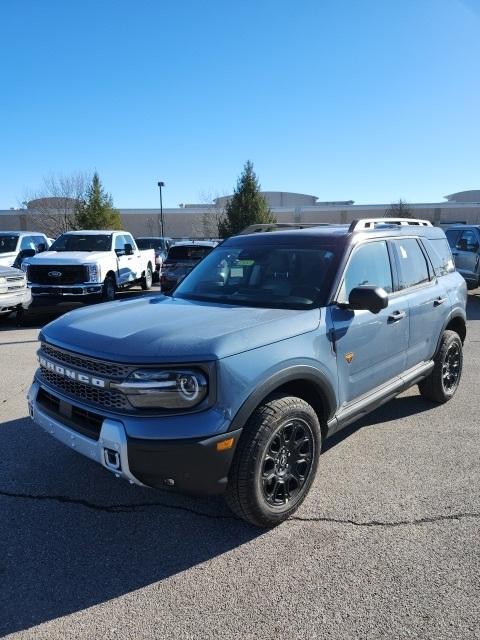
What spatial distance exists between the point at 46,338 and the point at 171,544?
1.56 m

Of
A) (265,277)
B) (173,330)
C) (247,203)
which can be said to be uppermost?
(247,203)

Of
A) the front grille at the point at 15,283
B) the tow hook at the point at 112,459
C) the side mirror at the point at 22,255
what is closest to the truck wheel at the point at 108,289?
the side mirror at the point at 22,255

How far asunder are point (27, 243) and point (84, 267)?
4488 millimetres

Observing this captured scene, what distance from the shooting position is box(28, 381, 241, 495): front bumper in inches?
102

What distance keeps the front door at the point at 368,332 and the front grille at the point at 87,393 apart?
1.51m

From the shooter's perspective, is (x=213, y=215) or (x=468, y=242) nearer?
(x=468, y=242)

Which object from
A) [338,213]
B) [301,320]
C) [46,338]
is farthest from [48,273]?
[338,213]

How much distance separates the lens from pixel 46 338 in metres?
3.35

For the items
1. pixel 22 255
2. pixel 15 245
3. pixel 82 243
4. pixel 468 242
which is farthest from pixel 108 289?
pixel 468 242

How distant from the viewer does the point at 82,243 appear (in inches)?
517

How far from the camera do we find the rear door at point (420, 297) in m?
4.41

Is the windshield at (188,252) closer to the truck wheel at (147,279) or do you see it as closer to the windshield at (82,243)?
the windshield at (82,243)

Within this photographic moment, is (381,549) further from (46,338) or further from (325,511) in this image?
(46,338)

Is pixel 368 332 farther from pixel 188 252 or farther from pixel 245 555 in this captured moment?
pixel 188 252
